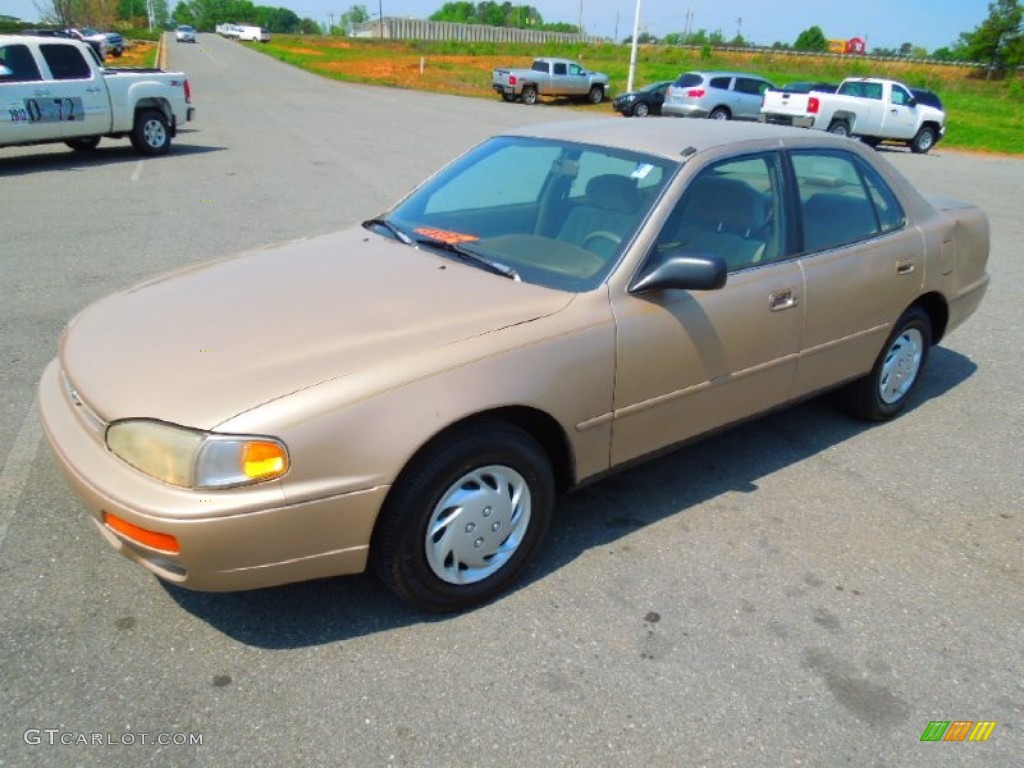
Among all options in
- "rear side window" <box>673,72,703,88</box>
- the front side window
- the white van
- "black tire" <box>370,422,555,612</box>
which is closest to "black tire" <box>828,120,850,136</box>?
"rear side window" <box>673,72,703,88</box>

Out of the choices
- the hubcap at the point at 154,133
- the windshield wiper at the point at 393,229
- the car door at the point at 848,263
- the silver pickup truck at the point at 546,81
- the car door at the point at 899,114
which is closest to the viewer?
the windshield wiper at the point at 393,229

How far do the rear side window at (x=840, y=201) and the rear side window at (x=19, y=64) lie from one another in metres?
11.6

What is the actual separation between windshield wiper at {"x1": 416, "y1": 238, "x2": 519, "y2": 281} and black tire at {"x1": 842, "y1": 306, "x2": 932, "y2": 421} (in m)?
2.25

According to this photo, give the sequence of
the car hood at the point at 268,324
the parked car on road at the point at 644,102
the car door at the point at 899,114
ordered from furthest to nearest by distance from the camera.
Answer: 1. the parked car on road at the point at 644,102
2. the car door at the point at 899,114
3. the car hood at the point at 268,324

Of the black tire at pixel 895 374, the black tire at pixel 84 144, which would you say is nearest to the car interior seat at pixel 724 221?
the black tire at pixel 895 374

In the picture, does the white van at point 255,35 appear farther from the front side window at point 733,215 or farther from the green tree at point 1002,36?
the front side window at point 733,215

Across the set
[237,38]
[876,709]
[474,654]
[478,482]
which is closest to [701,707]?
[876,709]

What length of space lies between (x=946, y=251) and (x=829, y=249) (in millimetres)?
1114

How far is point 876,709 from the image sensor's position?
2.51 metres

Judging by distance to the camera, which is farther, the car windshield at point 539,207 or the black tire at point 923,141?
the black tire at point 923,141

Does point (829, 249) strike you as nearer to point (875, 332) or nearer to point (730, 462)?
point (875, 332)

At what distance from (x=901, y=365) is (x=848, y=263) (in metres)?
0.98

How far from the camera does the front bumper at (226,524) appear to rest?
232 centimetres

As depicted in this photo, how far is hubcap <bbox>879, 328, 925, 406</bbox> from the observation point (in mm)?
4465
